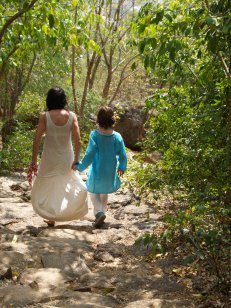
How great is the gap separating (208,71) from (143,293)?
8.95 feet

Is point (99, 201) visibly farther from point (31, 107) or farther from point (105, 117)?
point (31, 107)

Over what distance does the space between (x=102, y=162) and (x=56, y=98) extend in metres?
1.42

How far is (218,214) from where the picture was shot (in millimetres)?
3785

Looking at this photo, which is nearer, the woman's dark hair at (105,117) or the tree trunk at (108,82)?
the woman's dark hair at (105,117)

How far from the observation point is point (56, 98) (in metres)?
5.59

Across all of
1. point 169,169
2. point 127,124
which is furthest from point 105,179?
point 127,124

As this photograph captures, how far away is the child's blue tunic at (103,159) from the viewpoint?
6422 millimetres

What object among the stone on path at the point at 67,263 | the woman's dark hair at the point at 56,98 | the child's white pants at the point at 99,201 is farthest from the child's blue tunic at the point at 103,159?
the stone on path at the point at 67,263

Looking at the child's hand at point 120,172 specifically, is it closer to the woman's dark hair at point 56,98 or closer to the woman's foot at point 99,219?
the woman's foot at point 99,219

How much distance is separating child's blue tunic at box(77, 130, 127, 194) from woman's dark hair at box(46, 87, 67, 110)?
2.99 feet

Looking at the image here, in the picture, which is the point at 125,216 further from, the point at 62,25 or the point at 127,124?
the point at 127,124

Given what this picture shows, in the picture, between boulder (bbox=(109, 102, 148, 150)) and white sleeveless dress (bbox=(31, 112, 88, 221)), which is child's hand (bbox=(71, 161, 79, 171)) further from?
boulder (bbox=(109, 102, 148, 150))

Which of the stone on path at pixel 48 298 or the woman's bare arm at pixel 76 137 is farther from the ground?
the woman's bare arm at pixel 76 137

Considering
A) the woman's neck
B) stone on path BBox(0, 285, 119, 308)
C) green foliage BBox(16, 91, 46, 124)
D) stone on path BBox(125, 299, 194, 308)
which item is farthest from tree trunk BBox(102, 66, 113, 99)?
stone on path BBox(125, 299, 194, 308)
